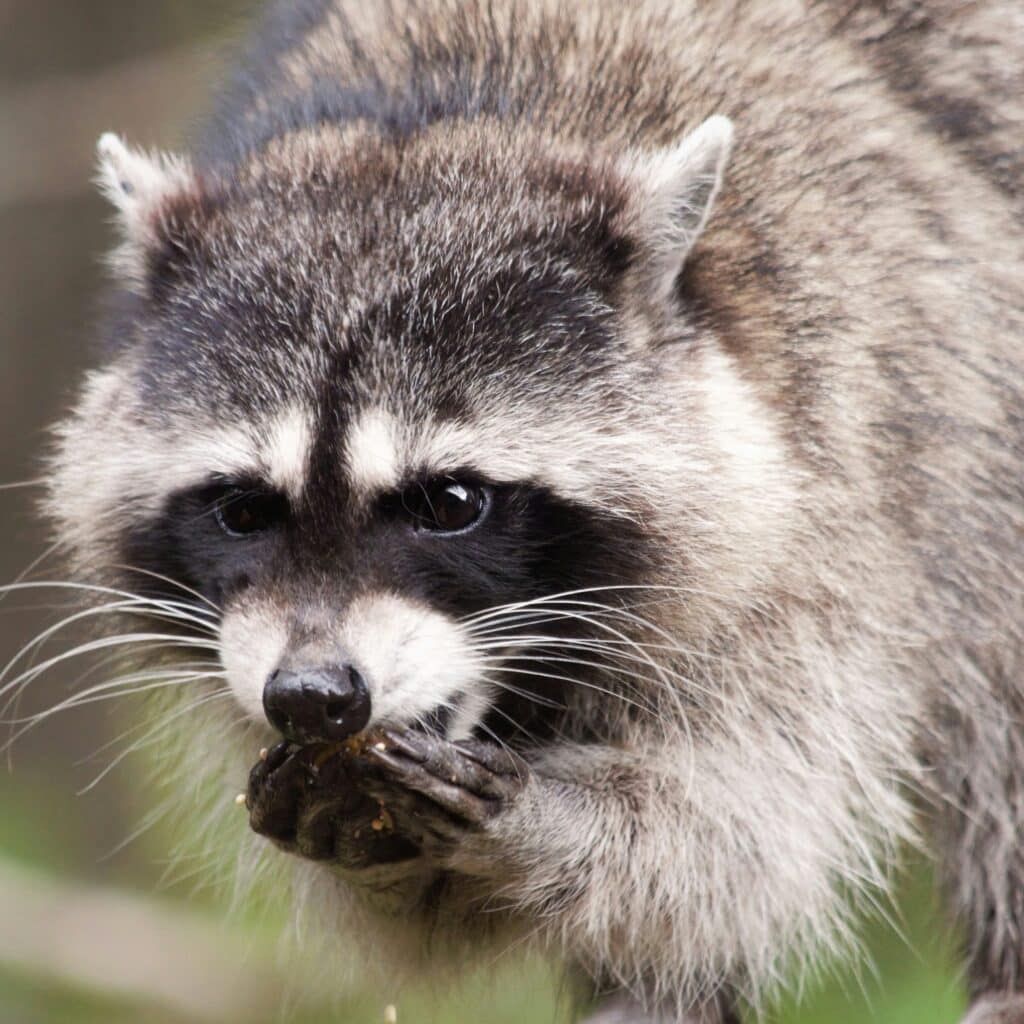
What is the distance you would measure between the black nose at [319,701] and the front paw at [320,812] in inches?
9.2

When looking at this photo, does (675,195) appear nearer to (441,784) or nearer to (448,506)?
(448,506)

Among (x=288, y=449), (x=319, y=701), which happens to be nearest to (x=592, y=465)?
(x=288, y=449)

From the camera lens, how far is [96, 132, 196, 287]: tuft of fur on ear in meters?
3.83

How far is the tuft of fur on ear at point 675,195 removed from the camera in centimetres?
353

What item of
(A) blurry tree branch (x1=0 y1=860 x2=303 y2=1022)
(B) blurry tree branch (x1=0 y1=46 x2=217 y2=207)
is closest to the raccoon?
(A) blurry tree branch (x1=0 y1=860 x2=303 y2=1022)

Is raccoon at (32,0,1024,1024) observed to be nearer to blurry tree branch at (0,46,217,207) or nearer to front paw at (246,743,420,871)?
front paw at (246,743,420,871)

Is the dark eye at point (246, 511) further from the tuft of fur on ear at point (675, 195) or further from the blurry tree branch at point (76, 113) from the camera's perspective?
the blurry tree branch at point (76, 113)

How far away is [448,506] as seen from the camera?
335 centimetres

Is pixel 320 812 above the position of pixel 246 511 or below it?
below

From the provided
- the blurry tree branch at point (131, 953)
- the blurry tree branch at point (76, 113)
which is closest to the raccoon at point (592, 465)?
the blurry tree branch at point (131, 953)

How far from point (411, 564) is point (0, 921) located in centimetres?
402

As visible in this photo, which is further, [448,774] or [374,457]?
[448,774]

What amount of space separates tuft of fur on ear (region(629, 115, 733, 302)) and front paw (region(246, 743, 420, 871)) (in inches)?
43.1

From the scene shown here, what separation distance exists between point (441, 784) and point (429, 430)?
0.63 meters
